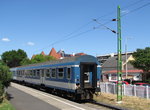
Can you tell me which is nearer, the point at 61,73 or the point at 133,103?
the point at 133,103

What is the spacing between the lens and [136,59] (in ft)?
128

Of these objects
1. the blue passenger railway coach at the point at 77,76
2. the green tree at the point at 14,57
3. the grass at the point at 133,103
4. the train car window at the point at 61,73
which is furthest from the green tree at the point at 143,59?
the green tree at the point at 14,57

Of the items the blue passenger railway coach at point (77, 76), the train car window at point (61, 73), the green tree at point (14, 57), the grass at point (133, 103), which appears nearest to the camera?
the grass at point (133, 103)

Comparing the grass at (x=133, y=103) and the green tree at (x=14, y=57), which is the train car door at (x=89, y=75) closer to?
the grass at (x=133, y=103)

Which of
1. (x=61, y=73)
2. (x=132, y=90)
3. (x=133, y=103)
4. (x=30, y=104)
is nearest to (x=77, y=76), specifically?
(x=61, y=73)

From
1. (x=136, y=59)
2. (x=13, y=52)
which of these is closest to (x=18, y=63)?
(x=13, y=52)

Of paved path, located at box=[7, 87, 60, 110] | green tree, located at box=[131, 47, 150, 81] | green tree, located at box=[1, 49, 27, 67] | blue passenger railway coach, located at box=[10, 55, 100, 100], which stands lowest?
paved path, located at box=[7, 87, 60, 110]

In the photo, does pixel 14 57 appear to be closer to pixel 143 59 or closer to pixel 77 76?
pixel 143 59

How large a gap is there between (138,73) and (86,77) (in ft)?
122

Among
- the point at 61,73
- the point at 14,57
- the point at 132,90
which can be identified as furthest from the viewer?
the point at 14,57

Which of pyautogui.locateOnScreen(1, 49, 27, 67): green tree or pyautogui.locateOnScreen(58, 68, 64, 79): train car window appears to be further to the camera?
pyautogui.locateOnScreen(1, 49, 27, 67): green tree

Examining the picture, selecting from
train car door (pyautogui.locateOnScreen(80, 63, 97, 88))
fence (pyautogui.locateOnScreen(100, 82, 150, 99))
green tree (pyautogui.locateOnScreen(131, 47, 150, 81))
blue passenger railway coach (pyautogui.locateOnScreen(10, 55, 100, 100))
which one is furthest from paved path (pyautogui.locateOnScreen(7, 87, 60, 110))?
green tree (pyautogui.locateOnScreen(131, 47, 150, 81))

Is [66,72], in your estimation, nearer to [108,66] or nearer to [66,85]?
[66,85]

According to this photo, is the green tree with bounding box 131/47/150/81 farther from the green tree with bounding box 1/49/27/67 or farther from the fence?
the green tree with bounding box 1/49/27/67
